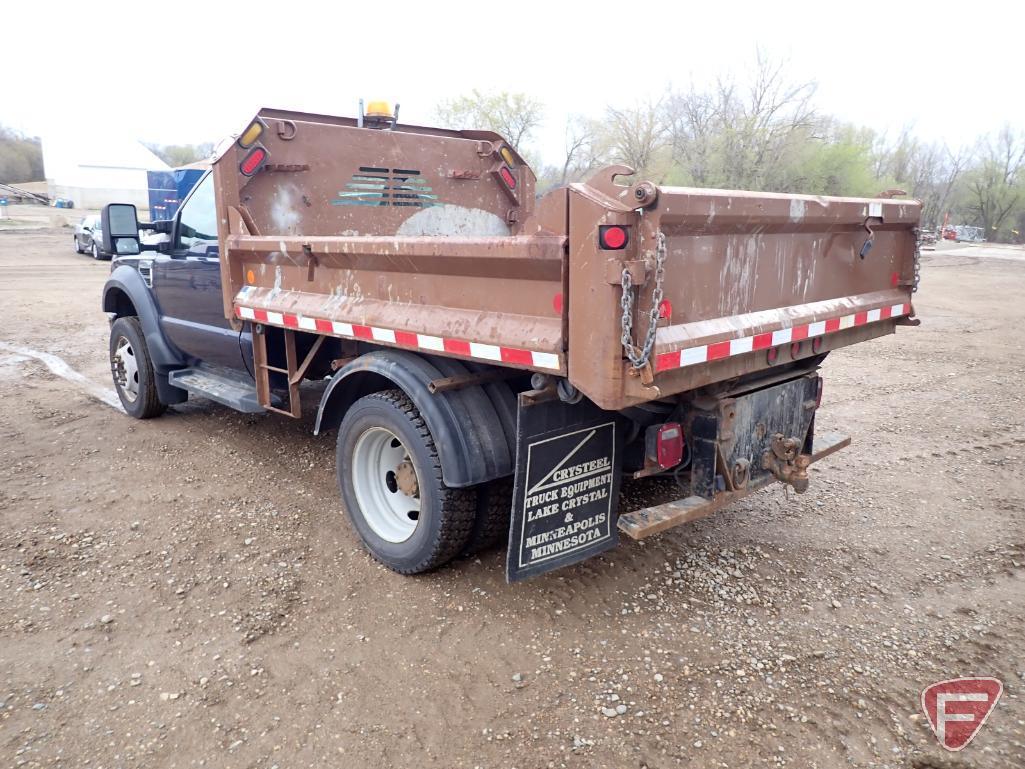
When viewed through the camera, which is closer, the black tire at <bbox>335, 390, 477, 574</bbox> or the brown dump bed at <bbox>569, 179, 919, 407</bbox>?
the brown dump bed at <bbox>569, 179, 919, 407</bbox>

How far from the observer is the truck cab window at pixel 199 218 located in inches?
196

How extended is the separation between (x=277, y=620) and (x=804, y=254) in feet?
9.24

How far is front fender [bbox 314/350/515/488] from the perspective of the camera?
10.2ft

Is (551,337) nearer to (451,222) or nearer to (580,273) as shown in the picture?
(580,273)

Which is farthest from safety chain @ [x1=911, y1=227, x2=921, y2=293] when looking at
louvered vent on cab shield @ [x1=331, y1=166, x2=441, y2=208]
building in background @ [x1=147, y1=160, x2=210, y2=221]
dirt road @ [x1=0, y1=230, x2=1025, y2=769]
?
building in background @ [x1=147, y1=160, x2=210, y2=221]

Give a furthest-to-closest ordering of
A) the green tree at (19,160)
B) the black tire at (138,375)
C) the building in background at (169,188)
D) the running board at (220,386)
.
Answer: the green tree at (19,160) → the building in background at (169,188) → the black tire at (138,375) → the running board at (220,386)

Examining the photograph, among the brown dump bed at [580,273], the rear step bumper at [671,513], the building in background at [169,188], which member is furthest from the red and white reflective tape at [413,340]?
the building in background at [169,188]

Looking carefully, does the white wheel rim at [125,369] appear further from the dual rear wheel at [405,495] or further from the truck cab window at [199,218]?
the dual rear wheel at [405,495]

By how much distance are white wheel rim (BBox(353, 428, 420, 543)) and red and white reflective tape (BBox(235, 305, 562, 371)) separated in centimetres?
52

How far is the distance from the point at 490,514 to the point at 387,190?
8.83 feet

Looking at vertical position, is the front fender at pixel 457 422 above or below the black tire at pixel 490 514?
above

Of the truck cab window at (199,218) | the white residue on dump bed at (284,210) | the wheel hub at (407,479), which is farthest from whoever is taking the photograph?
the truck cab window at (199,218)

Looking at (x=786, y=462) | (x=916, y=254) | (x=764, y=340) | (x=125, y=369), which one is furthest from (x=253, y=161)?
(x=916, y=254)

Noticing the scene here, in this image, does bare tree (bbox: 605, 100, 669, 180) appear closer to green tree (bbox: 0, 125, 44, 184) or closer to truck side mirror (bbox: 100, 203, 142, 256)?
truck side mirror (bbox: 100, 203, 142, 256)
